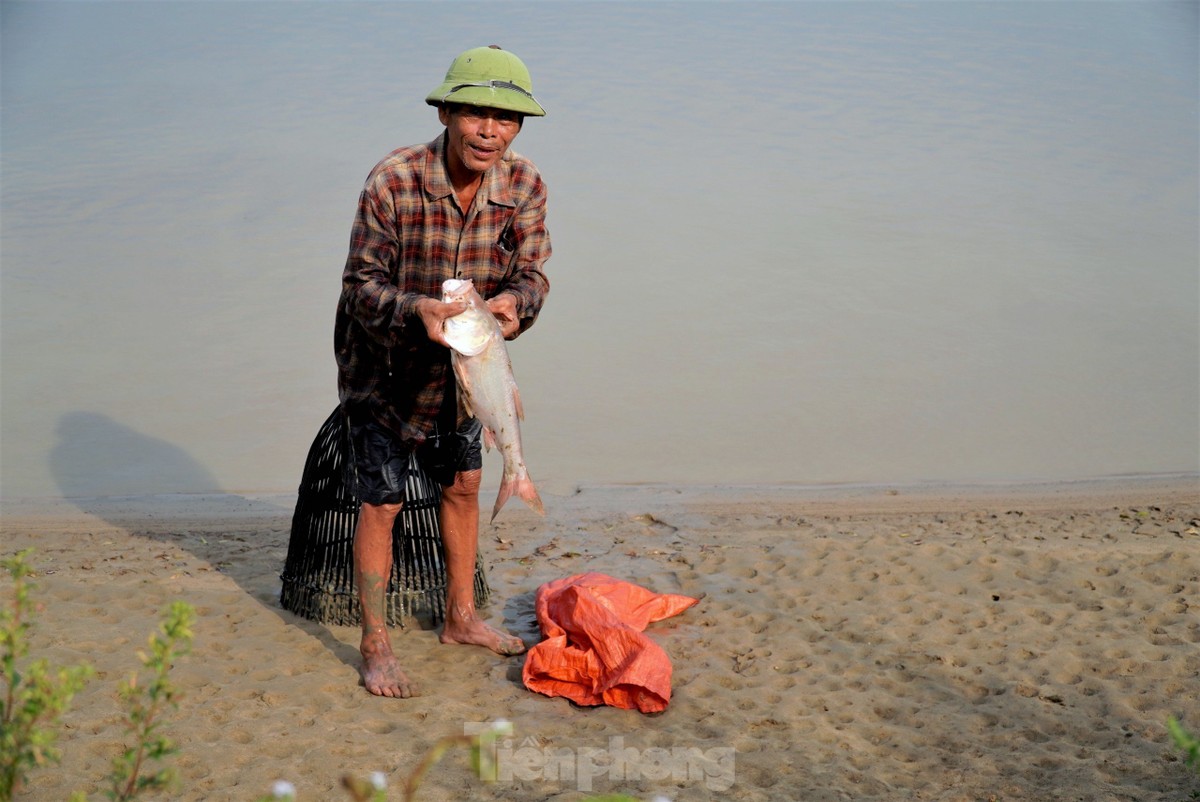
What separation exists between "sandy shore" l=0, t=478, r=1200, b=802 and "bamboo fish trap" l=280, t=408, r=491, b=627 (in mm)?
113

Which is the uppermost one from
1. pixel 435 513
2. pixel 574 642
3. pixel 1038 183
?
pixel 1038 183

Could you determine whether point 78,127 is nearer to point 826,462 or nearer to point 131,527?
point 131,527

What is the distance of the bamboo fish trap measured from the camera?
475cm

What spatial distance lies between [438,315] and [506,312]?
325mm

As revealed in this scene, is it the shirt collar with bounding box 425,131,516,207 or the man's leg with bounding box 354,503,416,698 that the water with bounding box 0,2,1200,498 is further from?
the shirt collar with bounding box 425,131,516,207

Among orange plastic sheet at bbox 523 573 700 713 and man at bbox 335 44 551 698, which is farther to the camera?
orange plastic sheet at bbox 523 573 700 713

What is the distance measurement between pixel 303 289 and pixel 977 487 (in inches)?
225

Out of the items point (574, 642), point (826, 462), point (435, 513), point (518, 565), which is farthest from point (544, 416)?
point (574, 642)

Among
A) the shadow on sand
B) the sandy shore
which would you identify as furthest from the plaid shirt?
the shadow on sand

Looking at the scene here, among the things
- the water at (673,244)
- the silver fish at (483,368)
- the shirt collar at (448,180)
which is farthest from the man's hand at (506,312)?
the water at (673,244)

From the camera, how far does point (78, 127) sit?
45.5 feet

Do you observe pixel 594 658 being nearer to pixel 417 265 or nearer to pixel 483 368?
pixel 483 368

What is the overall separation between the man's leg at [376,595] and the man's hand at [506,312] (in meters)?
0.84

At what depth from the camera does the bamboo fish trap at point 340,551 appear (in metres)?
4.75
